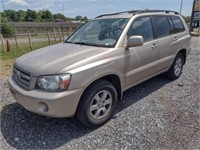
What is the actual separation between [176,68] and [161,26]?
1.33m

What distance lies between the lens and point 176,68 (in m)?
5.71

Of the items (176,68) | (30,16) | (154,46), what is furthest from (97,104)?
(30,16)

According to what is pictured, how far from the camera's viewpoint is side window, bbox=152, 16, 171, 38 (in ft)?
15.7

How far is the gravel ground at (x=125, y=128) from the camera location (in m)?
3.07

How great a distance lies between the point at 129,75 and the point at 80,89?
1221mm

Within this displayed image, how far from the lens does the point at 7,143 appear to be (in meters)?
3.10

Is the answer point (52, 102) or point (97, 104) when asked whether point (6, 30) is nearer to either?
point (97, 104)

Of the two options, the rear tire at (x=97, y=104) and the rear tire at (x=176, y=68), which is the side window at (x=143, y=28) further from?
the rear tire at (x=176, y=68)

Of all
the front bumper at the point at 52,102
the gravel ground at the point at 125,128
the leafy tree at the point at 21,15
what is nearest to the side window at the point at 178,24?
the gravel ground at the point at 125,128

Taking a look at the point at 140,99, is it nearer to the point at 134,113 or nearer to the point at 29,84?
the point at 134,113

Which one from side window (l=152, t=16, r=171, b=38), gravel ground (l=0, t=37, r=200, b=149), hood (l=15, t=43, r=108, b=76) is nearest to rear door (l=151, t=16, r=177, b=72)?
side window (l=152, t=16, r=171, b=38)

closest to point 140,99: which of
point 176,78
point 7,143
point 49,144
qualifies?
point 176,78

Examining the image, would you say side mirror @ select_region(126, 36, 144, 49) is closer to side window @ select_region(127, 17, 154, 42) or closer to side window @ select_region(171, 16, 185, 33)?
side window @ select_region(127, 17, 154, 42)

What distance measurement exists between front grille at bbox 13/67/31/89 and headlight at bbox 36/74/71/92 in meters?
0.32
